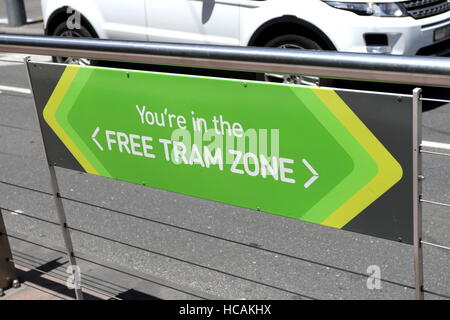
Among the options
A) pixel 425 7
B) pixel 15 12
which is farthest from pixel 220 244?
pixel 15 12

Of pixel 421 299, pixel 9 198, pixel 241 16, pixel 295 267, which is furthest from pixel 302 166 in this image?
pixel 241 16

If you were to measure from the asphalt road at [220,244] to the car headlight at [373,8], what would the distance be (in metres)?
1.73

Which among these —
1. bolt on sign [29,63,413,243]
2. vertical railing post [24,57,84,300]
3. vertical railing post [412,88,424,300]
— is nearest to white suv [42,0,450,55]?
vertical railing post [24,57,84,300]

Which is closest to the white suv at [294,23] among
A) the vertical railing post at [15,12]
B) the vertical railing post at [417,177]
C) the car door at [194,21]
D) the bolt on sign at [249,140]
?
the car door at [194,21]

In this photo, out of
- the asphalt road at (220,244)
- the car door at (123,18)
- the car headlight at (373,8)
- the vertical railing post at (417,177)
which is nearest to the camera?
the vertical railing post at (417,177)

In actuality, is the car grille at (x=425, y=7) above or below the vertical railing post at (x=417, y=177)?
below

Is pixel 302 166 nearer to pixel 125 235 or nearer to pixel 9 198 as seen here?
pixel 125 235

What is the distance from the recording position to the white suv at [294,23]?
6.57 meters

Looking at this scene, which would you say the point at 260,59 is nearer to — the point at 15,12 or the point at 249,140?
the point at 249,140

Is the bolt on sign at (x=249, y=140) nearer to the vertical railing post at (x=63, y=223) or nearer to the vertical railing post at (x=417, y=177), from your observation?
the vertical railing post at (x=417, y=177)

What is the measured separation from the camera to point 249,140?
2195 mm

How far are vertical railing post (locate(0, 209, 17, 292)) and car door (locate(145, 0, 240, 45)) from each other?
4445 mm

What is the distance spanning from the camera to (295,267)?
401 cm

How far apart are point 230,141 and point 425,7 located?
5320 mm
